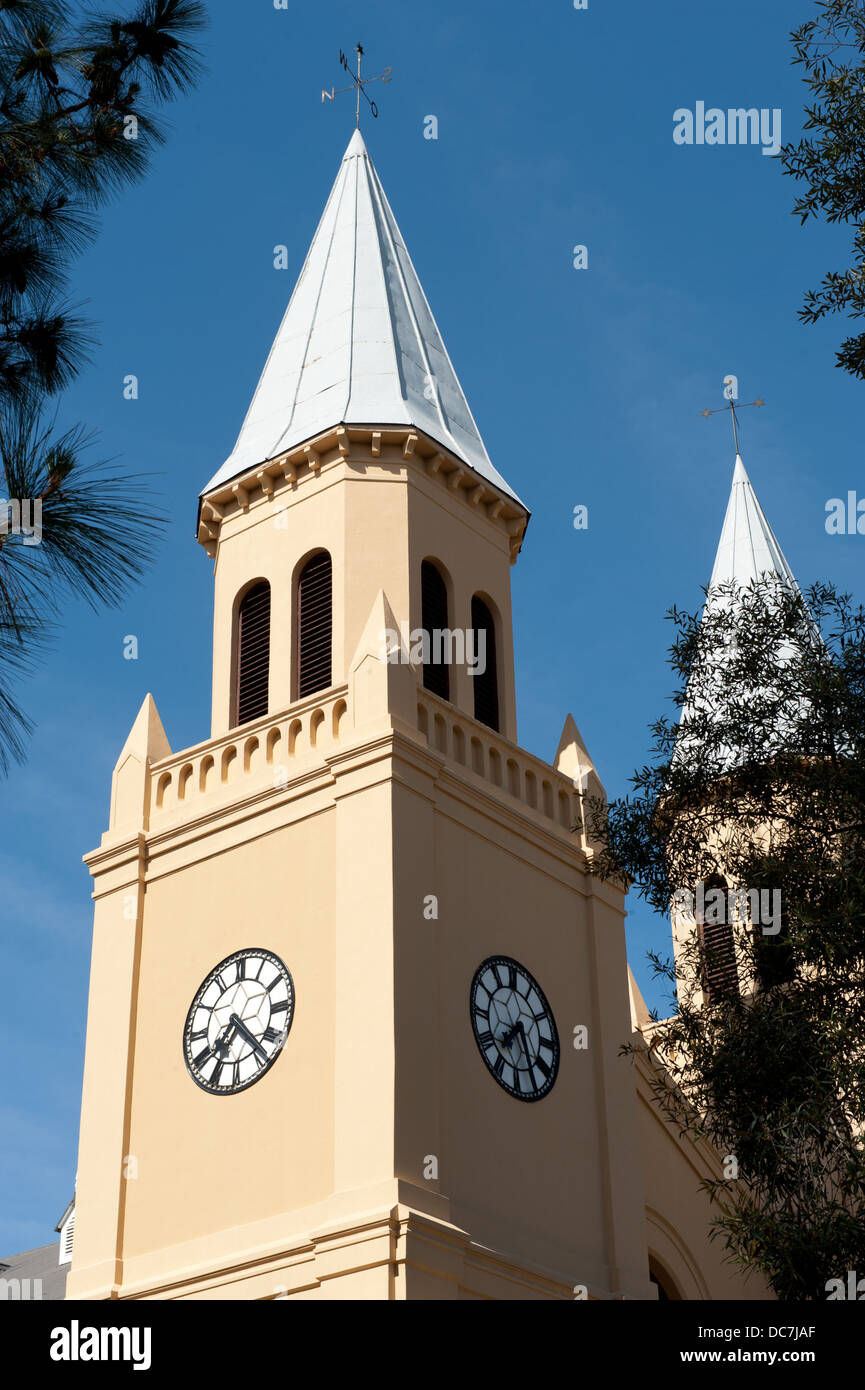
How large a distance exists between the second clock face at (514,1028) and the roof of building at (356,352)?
7384 mm

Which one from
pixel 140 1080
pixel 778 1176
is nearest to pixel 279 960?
pixel 140 1080

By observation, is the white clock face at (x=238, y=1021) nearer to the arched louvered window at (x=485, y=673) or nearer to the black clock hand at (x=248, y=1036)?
the black clock hand at (x=248, y=1036)

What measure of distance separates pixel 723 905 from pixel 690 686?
2143 mm

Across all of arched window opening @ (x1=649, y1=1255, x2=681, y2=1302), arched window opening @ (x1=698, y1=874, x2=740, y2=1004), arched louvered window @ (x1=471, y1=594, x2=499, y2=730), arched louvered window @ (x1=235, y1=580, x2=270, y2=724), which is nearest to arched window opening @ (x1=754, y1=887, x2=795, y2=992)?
arched window opening @ (x1=698, y1=874, x2=740, y2=1004)

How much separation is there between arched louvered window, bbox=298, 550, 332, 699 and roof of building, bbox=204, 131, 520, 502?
6.33 feet

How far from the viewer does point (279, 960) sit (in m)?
21.8

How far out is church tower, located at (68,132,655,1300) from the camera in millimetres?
20156

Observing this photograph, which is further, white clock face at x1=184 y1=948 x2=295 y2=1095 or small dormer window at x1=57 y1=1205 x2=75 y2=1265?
small dormer window at x1=57 y1=1205 x2=75 y2=1265

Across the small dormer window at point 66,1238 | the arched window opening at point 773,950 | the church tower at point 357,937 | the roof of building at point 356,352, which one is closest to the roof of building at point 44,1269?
the small dormer window at point 66,1238

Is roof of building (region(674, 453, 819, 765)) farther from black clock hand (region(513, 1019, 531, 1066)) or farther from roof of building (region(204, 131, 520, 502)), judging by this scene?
black clock hand (region(513, 1019, 531, 1066))

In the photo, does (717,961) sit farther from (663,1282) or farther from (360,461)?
(360,461)

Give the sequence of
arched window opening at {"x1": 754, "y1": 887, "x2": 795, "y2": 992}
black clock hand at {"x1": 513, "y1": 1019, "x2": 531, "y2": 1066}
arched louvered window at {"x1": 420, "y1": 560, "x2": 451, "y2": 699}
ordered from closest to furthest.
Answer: arched window opening at {"x1": 754, "y1": 887, "x2": 795, "y2": 992} < black clock hand at {"x1": 513, "y1": 1019, "x2": 531, "y2": 1066} < arched louvered window at {"x1": 420, "y1": 560, "x2": 451, "y2": 699}

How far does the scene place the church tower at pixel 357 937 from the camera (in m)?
20.2
